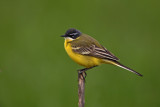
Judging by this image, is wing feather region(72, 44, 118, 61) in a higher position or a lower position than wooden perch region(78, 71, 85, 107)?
higher

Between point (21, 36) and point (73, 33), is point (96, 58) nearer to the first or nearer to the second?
point (73, 33)

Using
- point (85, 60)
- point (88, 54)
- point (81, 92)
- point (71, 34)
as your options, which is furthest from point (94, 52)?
point (81, 92)

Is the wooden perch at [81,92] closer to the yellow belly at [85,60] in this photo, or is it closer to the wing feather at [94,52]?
the yellow belly at [85,60]

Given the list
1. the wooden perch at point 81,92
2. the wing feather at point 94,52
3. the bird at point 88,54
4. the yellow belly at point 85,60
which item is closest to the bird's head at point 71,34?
the bird at point 88,54

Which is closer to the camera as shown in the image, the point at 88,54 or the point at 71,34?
the point at 88,54

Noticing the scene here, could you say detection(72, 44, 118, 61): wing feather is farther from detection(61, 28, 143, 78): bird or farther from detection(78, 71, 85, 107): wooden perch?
detection(78, 71, 85, 107): wooden perch

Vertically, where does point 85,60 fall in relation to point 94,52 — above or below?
below

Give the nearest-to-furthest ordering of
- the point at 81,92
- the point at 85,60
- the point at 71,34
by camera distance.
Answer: the point at 81,92 → the point at 85,60 → the point at 71,34

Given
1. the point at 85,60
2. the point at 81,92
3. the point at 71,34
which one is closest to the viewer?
the point at 81,92

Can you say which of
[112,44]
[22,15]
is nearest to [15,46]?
[22,15]

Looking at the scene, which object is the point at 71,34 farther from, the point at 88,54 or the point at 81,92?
the point at 81,92

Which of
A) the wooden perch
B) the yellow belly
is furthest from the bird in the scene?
the wooden perch

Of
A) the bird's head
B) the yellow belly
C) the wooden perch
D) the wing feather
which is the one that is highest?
the bird's head

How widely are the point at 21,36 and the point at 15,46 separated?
0.66 metres
